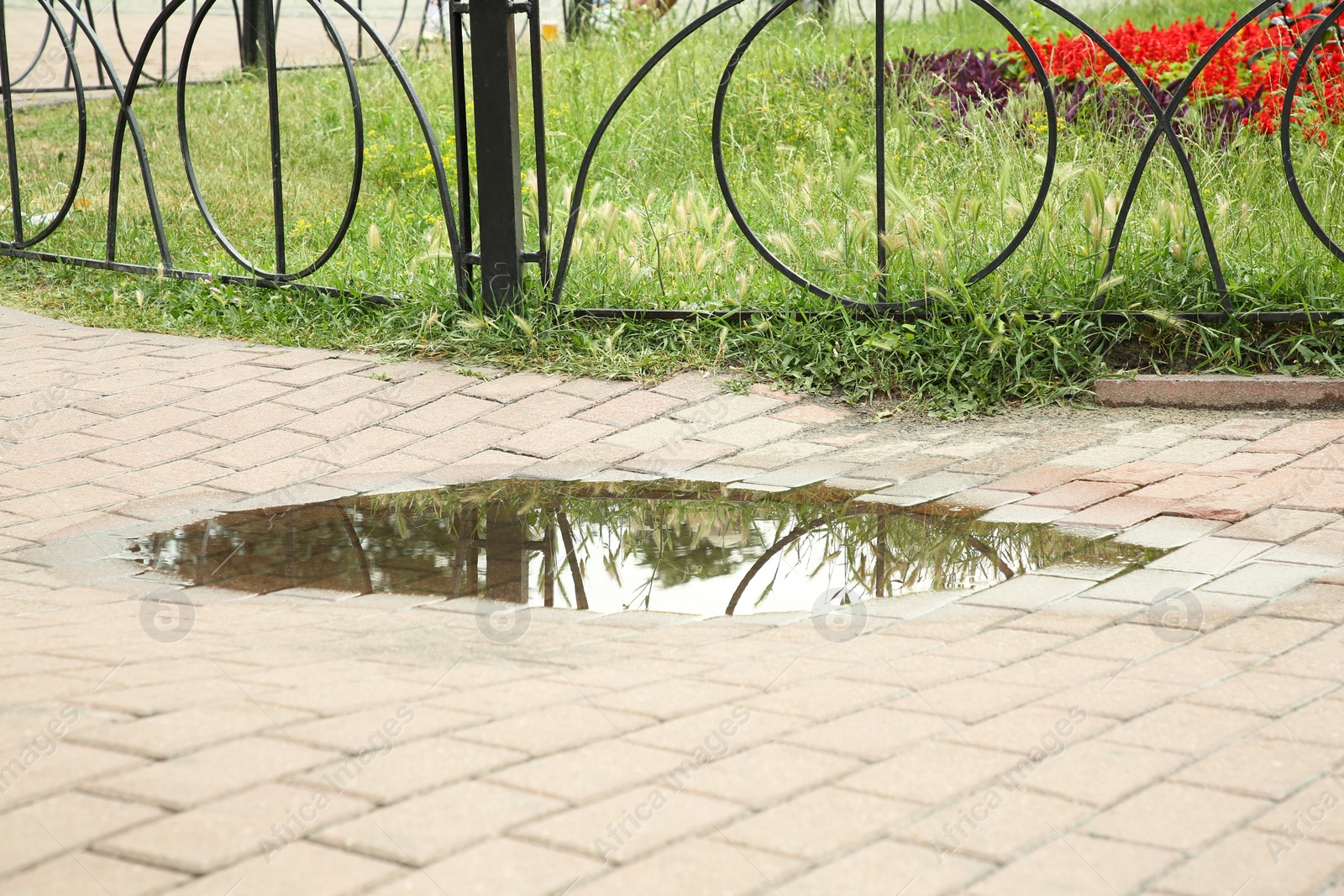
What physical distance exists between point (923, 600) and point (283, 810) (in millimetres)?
1465

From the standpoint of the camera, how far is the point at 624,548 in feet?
10.4

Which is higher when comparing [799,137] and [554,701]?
[799,137]

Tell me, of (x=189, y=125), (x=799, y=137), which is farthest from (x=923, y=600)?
(x=189, y=125)

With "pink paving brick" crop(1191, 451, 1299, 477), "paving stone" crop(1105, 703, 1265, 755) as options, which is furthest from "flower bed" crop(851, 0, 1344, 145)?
"paving stone" crop(1105, 703, 1265, 755)

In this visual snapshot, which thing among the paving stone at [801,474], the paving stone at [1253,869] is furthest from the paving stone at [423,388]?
the paving stone at [1253,869]

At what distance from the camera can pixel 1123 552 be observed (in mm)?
2965

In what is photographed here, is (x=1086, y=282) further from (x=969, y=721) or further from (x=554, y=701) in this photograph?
(x=554, y=701)

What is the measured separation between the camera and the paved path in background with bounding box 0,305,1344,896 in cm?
172

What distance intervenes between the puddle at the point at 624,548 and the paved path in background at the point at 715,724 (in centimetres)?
11

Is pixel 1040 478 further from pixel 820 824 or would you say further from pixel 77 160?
pixel 77 160
